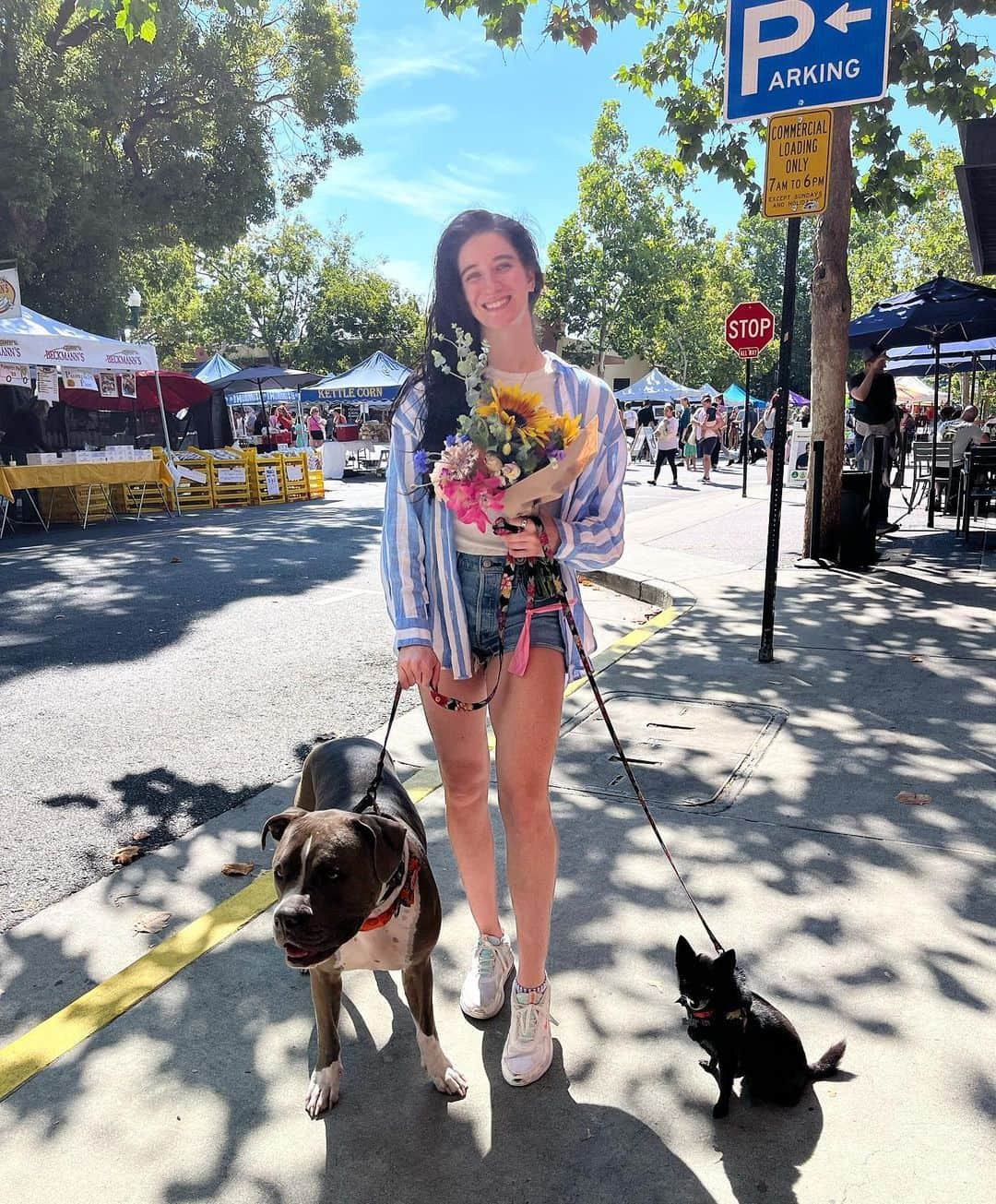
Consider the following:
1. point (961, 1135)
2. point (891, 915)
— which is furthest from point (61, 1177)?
point (891, 915)

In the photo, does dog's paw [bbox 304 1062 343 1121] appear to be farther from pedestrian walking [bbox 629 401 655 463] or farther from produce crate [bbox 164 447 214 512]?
pedestrian walking [bbox 629 401 655 463]

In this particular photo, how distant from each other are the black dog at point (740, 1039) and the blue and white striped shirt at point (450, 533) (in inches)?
33.7

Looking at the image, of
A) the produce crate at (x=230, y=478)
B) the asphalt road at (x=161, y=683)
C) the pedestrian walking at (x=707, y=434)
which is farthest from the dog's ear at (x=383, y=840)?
the pedestrian walking at (x=707, y=434)

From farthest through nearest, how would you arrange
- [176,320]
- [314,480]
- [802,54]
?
1. [176,320]
2. [314,480]
3. [802,54]

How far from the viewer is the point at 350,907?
2.00m

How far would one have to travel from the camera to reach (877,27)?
14.6 feet

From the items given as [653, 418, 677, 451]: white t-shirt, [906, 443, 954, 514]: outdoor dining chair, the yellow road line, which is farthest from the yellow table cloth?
[906, 443, 954, 514]: outdoor dining chair

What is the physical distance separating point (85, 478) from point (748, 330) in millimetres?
11337

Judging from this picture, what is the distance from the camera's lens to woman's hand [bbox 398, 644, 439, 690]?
2.35 metres

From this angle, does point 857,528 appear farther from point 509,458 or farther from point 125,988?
point 125,988

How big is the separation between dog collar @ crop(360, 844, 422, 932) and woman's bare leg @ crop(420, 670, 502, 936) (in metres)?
0.28

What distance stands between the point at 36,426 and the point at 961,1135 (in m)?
18.5

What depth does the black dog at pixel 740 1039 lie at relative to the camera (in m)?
2.17

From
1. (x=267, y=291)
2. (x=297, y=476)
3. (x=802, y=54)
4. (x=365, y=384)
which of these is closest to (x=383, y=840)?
(x=802, y=54)
